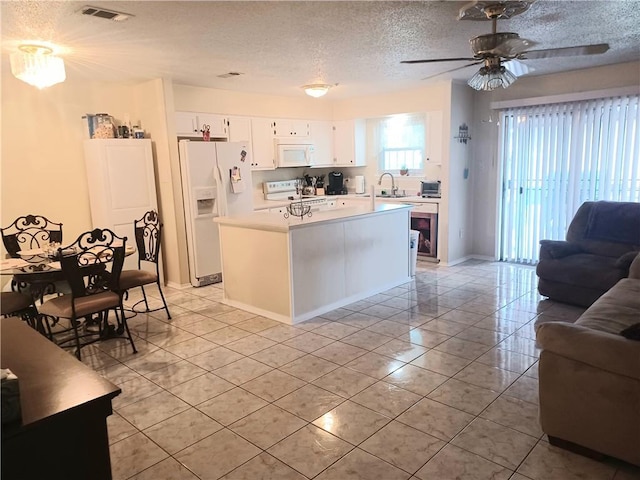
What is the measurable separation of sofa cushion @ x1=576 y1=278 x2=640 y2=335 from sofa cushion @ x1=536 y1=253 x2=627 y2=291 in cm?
82

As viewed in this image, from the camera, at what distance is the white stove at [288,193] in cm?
682

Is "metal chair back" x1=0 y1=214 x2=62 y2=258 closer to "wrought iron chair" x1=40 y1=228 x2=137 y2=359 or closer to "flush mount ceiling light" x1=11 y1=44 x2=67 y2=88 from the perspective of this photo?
"wrought iron chair" x1=40 y1=228 x2=137 y2=359

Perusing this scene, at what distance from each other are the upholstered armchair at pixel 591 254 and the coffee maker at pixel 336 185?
3606 mm

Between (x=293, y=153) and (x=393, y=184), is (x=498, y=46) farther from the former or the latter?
(x=393, y=184)

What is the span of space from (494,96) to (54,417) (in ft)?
20.7

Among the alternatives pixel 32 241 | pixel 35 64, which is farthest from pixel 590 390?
pixel 32 241

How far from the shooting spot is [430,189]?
648 cm

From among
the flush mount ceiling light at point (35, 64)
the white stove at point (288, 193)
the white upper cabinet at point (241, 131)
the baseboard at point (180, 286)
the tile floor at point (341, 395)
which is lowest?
the tile floor at point (341, 395)

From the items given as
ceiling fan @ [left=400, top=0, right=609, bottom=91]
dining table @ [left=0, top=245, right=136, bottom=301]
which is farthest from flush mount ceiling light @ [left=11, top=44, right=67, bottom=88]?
ceiling fan @ [left=400, top=0, right=609, bottom=91]

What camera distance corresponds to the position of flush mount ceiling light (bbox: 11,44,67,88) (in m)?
3.55

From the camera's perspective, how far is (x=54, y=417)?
1.24 m

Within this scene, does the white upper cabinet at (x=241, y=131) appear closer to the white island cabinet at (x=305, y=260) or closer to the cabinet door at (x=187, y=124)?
the cabinet door at (x=187, y=124)

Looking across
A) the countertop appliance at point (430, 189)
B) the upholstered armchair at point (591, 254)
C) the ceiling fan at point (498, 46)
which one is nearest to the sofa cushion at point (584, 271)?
the upholstered armchair at point (591, 254)

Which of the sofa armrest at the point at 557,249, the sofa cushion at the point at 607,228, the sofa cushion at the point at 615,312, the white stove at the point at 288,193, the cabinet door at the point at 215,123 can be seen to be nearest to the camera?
the sofa cushion at the point at 615,312
